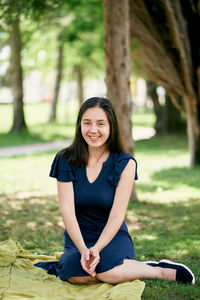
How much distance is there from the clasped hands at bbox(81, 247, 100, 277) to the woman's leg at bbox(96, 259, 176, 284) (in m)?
0.17

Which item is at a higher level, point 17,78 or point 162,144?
point 17,78

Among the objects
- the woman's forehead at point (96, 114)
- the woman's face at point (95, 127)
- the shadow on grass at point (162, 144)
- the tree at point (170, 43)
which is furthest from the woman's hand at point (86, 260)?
the shadow on grass at point (162, 144)

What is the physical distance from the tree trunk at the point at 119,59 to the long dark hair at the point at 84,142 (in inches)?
122

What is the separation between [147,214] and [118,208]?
3165 mm

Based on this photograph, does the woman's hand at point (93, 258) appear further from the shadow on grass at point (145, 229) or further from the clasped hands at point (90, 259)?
the shadow on grass at point (145, 229)

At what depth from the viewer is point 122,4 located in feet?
22.6

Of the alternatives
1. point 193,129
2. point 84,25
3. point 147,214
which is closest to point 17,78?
point 84,25

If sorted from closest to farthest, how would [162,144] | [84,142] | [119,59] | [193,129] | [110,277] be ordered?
[110,277] → [84,142] → [119,59] → [193,129] → [162,144]

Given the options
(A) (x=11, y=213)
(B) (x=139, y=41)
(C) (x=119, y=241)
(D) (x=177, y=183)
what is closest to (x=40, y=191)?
(A) (x=11, y=213)

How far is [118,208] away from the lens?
367 centimetres

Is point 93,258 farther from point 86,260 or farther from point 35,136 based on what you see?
point 35,136

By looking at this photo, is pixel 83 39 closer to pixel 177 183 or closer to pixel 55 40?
pixel 55 40

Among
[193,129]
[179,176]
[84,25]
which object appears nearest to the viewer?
[179,176]

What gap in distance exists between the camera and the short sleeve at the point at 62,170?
3.80m
